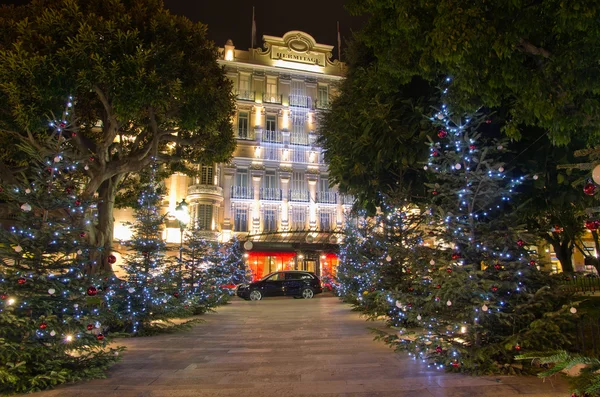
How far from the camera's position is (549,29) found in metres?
6.00

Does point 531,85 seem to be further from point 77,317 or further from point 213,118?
point 213,118

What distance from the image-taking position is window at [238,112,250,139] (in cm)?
3438

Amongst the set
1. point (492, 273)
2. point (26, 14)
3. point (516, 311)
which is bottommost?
point (516, 311)

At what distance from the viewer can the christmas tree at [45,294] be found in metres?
5.30

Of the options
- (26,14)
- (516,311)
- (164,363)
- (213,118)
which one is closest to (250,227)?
(213,118)

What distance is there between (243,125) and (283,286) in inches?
635

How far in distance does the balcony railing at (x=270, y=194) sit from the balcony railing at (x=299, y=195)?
0.97 m

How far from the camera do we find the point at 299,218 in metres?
34.2

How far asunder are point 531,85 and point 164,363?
7347 millimetres

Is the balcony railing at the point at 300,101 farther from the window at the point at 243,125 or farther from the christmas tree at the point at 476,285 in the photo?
the christmas tree at the point at 476,285

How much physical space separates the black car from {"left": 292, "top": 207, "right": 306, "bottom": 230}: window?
30.9 ft

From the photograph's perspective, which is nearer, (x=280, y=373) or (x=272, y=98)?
(x=280, y=373)

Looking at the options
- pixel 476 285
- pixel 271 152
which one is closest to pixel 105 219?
pixel 476 285

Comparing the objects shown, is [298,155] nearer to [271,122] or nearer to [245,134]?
[271,122]
